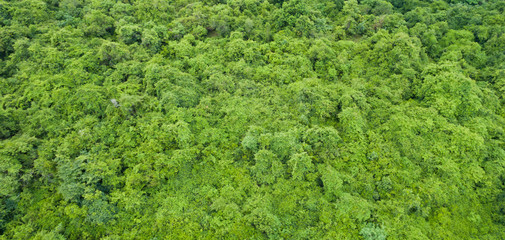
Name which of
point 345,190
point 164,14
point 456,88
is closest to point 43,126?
point 164,14

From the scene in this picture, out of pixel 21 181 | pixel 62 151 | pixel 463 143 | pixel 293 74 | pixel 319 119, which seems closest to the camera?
pixel 21 181

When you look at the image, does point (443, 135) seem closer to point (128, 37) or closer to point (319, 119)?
point (319, 119)

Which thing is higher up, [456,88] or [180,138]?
[456,88]

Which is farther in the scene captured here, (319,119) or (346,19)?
(346,19)

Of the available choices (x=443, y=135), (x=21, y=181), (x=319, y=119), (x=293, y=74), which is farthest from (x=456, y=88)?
(x=21, y=181)

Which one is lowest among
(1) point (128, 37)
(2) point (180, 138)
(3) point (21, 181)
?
(3) point (21, 181)

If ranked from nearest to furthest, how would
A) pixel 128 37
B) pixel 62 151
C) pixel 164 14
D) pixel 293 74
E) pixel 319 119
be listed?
pixel 62 151
pixel 319 119
pixel 293 74
pixel 128 37
pixel 164 14

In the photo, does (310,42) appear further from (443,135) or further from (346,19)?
(443,135)
